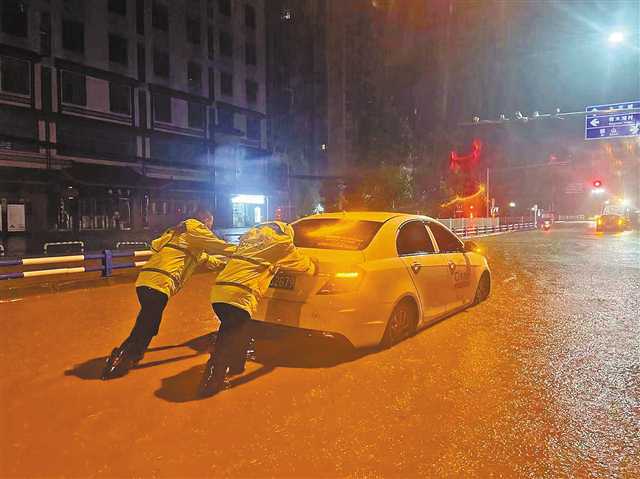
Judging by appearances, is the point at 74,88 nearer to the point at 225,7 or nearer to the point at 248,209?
the point at 225,7

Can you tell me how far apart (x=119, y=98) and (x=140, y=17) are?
6.63 meters

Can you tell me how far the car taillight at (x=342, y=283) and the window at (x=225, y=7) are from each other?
42.7 metres

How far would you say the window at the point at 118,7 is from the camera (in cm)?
3484

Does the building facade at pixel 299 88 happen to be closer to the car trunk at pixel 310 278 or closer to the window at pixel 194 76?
the window at pixel 194 76

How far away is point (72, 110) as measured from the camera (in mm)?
31594

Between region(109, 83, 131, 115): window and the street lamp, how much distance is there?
28.4 meters

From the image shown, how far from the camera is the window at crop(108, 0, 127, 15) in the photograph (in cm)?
3484

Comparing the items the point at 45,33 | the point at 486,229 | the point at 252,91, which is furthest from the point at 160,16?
the point at 486,229

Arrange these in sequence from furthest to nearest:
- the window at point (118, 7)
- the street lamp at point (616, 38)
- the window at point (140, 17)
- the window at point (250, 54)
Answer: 1. the window at point (250, 54)
2. the window at point (140, 17)
3. the window at point (118, 7)
4. the street lamp at point (616, 38)

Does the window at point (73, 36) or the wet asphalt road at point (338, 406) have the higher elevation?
the window at point (73, 36)

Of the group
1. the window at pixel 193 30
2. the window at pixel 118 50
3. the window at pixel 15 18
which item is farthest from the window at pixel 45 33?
the window at pixel 193 30

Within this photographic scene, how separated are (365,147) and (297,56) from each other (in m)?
27.9

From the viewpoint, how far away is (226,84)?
43.0 m

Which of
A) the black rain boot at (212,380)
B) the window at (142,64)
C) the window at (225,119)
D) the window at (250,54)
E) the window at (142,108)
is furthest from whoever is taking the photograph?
the window at (250,54)
